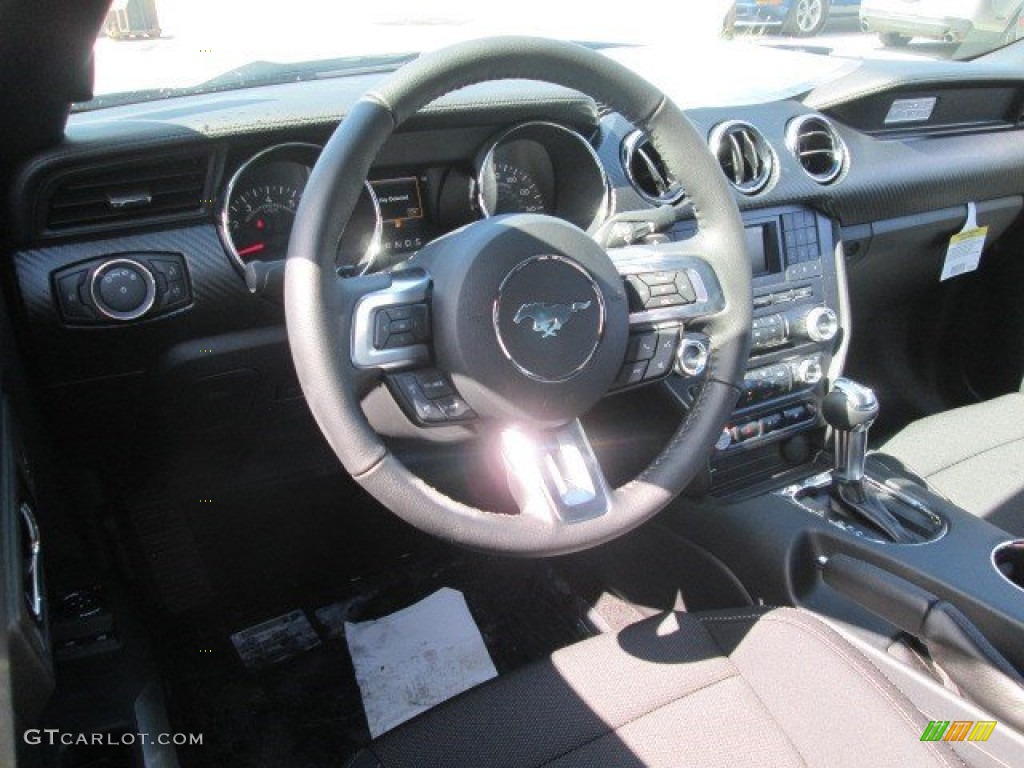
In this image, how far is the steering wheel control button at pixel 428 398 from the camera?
1.21 m

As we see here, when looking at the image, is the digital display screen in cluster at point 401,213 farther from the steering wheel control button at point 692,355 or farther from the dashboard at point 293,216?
the steering wheel control button at point 692,355

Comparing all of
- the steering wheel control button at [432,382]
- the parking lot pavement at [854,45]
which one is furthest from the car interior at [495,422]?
the parking lot pavement at [854,45]

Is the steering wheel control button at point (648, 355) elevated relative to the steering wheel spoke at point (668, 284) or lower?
lower

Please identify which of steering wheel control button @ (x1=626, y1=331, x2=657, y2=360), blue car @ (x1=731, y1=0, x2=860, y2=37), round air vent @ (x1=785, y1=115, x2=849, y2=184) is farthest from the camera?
blue car @ (x1=731, y1=0, x2=860, y2=37)

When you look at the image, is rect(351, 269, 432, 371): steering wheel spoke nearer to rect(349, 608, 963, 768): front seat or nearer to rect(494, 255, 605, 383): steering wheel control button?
rect(494, 255, 605, 383): steering wheel control button

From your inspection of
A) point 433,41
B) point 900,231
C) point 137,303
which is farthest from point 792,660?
point 433,41

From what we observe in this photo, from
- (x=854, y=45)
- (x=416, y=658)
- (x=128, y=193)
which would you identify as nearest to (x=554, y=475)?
(x=128, y=193)

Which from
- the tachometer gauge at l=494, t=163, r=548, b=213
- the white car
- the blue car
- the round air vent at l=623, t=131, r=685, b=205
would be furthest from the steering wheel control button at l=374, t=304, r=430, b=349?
the white car

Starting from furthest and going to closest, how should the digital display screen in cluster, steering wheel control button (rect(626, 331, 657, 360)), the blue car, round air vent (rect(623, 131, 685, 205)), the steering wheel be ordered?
the blue car < round air vent (rect(623, 131, 685, 205)) < the digital display screen in cluster < steering wheel control button (rect(626, 331, 657, 360)) < the steering wheel

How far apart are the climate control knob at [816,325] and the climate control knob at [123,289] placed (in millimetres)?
1297

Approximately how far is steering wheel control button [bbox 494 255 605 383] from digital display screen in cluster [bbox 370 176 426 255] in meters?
0.59

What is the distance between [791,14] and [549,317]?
13.2ft

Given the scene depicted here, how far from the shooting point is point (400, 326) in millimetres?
1192

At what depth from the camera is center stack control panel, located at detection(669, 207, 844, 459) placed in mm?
1950
